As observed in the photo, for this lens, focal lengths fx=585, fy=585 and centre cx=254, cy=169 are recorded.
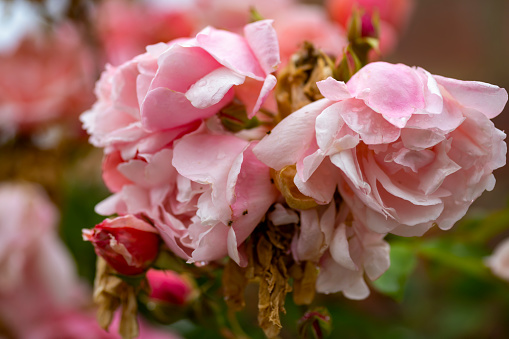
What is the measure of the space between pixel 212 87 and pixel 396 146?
0.09 m

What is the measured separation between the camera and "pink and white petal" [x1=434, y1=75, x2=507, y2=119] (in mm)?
278

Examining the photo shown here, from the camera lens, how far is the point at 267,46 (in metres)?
0.30

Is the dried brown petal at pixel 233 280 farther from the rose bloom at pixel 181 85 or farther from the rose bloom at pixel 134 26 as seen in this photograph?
the rose bloom at pixel 134 26

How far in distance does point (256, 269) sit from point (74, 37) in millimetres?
606

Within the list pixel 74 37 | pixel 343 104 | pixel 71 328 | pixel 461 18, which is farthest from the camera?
pixel 461 18

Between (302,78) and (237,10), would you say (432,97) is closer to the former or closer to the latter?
(302,78)

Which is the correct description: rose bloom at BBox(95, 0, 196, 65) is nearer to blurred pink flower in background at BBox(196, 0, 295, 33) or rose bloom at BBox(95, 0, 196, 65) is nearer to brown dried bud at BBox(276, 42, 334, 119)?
blurred pink flower in background at BBox(196, 0, 295, 33)

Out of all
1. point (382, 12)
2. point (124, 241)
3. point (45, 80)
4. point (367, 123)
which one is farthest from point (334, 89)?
point (45, 80)

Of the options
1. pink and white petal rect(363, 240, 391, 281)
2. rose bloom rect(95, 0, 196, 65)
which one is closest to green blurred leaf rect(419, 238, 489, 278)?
pink and white petal rect(363, 240, 391, 281)

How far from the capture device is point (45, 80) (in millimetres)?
789

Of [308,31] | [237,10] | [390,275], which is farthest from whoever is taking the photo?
[237,10]

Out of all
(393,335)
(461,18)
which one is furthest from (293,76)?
(461,18)

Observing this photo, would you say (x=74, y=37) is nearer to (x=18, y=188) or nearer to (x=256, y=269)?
(x=18, y=188)

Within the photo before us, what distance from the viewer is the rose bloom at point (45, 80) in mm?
764
